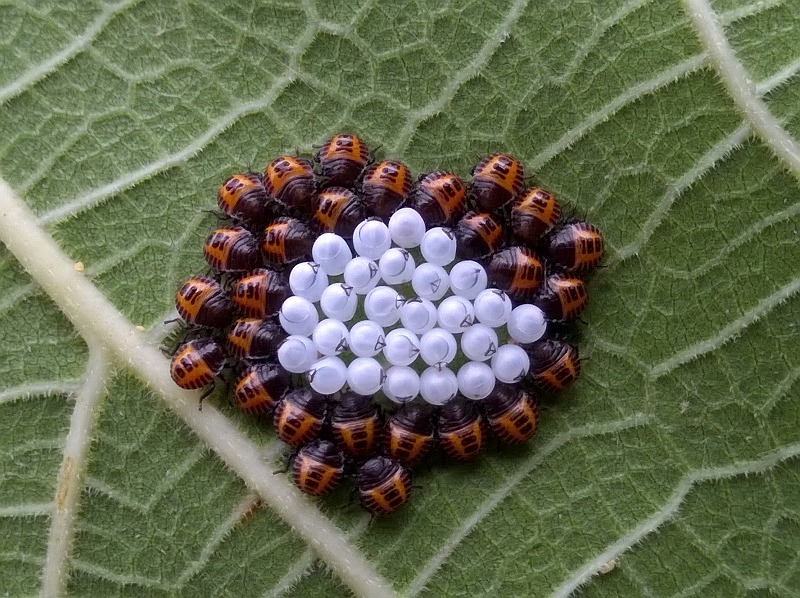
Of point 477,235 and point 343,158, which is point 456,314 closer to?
point 477,235

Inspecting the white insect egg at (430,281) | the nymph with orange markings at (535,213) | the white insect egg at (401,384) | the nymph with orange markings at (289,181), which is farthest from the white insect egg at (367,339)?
the nymph with orange markings at (535,213)

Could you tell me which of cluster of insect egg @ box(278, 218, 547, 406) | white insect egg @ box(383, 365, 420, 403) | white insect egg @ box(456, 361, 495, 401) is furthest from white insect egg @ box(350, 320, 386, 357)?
white insect egg @ box(456, 361, 495, 401)

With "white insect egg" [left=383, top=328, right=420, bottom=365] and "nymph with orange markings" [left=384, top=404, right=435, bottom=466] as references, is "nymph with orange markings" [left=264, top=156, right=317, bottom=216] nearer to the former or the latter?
"white insect egg" [left=383, top=328, right=420, bottom=365]

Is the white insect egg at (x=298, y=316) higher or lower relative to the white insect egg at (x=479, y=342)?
higher

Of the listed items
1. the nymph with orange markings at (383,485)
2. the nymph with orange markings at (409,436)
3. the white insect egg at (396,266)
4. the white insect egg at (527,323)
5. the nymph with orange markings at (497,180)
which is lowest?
the nymph with orange markings at (383,485)

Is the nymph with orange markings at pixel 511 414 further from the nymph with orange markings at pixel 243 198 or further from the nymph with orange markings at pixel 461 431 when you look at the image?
the nymph with orange markings at pixel 243 198

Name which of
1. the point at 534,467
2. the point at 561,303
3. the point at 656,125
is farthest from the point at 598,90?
the point at 534,467
